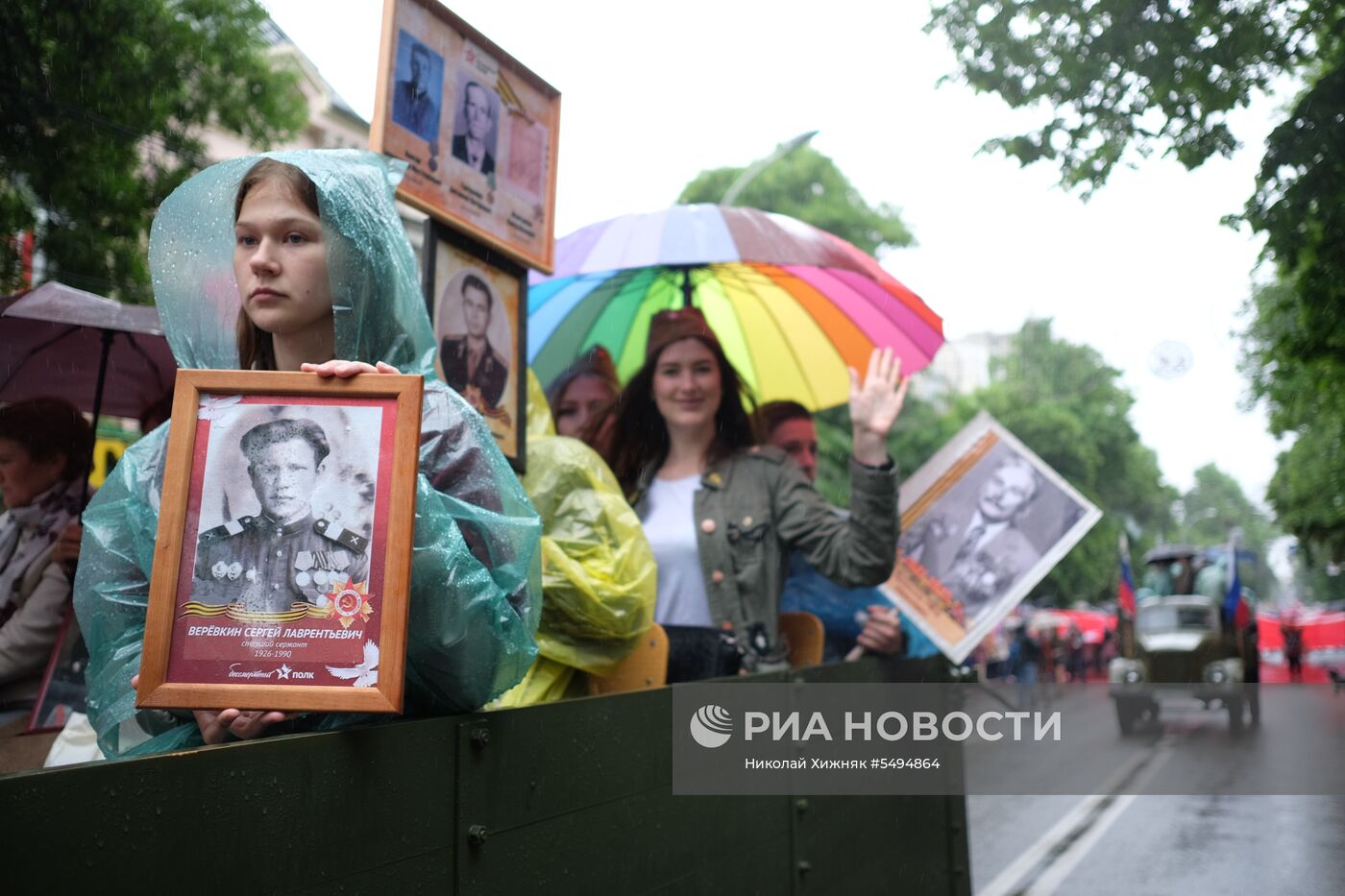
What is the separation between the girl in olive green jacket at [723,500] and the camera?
392 cm

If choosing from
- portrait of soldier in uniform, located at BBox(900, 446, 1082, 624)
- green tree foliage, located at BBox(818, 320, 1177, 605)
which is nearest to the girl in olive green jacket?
portrait of soldier in uniform, located at BBox(900, 446, 1082, 624)

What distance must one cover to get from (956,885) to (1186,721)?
15.1 m

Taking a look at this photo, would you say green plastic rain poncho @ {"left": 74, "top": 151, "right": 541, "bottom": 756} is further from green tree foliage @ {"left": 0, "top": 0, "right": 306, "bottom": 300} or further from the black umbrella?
green tree foliage @ {"left": 0, "top": 0, "right": 306, "bottom": 300}

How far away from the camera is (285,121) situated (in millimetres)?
10594

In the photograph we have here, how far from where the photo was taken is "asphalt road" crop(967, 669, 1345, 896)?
6316 millimetres

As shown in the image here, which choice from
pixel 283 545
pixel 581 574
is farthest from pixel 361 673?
pixel 581 574

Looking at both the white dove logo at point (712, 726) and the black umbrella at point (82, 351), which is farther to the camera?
the black umbrella at point (82, 351)

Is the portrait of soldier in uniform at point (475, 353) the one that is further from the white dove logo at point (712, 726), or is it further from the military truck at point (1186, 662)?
the military truck at point (1186, 662)

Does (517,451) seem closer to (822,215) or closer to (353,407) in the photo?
(353,407)

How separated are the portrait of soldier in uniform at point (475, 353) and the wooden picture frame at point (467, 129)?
14cm

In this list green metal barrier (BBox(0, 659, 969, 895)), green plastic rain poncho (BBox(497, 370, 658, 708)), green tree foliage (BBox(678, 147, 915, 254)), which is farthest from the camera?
green tree foliage (BBox(678, 147, 915, 254))

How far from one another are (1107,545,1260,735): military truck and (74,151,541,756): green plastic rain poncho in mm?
14934

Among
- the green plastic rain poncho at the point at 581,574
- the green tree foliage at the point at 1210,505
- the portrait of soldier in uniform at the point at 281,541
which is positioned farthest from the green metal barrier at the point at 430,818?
the green tree foliage at the point at 1210,505

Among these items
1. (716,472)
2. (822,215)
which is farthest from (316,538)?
(822,215)
